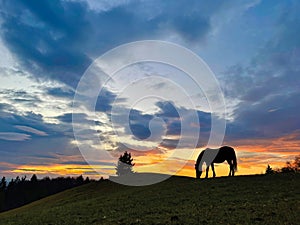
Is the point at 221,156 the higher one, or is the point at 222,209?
the point at 221,156

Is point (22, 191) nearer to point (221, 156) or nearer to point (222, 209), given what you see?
point (221, 156)

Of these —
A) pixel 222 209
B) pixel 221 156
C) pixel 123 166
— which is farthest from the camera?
pixel 123 166

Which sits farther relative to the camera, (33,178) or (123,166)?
(33,178)

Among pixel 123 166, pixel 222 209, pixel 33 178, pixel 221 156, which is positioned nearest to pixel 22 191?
pixel 33 178

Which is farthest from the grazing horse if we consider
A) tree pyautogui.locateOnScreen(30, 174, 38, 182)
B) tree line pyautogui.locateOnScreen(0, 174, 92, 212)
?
tree pyautogui.locateOnScreen(30, 174, 38, 182)

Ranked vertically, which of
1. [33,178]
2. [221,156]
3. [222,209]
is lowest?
[222,209]

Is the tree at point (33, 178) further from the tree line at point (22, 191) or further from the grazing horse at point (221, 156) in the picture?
the grazing horse at point (221, 156)

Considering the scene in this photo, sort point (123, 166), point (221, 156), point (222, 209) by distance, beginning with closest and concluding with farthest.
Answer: point (222, 209), point (221, 156), point (123, 166)

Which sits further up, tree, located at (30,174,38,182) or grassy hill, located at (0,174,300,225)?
tree, located at (30,174,38,182)

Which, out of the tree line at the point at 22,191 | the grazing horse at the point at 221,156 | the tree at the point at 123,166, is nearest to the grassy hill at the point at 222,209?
the grazing horse at the point at 221,156

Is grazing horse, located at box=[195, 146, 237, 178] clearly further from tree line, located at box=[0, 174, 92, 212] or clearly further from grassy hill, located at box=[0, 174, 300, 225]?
tree line, located at box=[0, 174, 92, 212]

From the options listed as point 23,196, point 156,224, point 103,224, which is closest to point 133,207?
point 103,224

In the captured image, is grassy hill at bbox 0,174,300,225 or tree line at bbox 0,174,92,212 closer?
grassy hill at bbox 0,174,300,225

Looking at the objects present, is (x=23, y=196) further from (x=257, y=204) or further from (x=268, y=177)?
(x=257, y=204)
